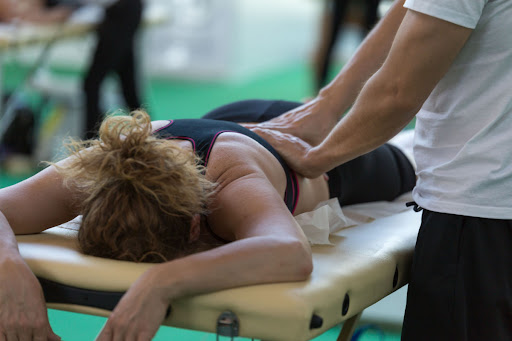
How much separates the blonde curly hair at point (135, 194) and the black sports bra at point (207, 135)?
16cm

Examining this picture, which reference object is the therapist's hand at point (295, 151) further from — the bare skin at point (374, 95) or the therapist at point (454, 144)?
the therapist at point (454, 144)

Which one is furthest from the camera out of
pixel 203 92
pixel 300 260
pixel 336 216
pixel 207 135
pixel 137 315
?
pixel 203 92

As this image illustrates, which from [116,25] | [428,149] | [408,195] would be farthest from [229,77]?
[428,149]

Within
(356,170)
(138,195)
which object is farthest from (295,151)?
(138,195)

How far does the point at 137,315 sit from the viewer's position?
3.50 feet

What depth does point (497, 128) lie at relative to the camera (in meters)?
1.28

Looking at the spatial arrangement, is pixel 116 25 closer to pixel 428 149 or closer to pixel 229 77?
pixel 428 149

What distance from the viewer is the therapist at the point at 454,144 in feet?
3.95

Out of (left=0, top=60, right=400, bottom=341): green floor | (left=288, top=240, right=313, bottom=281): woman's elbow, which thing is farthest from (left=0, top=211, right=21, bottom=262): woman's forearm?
(left=0, top=60, right=400, bottom=341): green floor

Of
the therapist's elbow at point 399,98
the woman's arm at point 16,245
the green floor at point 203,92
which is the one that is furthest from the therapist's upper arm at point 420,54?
the green floor at point 203,92

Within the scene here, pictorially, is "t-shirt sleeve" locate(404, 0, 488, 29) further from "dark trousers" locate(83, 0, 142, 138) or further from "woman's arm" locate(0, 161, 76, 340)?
"dark trousers" locate(83, 0, 142, 138)

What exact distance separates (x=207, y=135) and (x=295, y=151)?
0.82 ft

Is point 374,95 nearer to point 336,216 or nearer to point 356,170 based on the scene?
point 336,216

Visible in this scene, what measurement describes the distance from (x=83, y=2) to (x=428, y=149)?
2785mm
